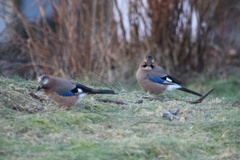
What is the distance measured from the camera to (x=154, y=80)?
11.1m

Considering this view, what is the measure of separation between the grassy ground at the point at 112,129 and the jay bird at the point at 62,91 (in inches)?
4.4

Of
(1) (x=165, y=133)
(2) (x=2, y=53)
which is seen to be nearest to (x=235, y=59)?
(2) (x=2, y=53)

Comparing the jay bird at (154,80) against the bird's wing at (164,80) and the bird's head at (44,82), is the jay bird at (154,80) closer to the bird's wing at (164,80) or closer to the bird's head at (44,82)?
the bird's wing at (164,80)

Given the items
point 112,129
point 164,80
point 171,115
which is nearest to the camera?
point 112,129

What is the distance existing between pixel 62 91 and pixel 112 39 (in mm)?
7028

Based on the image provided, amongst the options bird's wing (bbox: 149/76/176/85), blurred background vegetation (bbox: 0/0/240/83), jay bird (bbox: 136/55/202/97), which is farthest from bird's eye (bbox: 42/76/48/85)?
blurred background vegetation (bbox: 0/0/240/83)

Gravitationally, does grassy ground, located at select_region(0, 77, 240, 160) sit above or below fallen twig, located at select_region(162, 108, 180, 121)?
above

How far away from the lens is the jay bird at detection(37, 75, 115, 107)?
8.19 metres

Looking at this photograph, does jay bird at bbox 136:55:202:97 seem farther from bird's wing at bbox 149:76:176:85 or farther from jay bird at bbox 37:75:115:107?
jay bird at bbox 37:75:115:107

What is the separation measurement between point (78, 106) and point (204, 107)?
158 centimetres

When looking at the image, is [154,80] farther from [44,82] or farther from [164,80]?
[44,82]

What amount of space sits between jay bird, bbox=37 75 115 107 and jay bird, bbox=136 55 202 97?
2.70 m

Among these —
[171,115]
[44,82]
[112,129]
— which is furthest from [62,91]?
[171,115]

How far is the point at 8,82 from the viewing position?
8.91 metres
